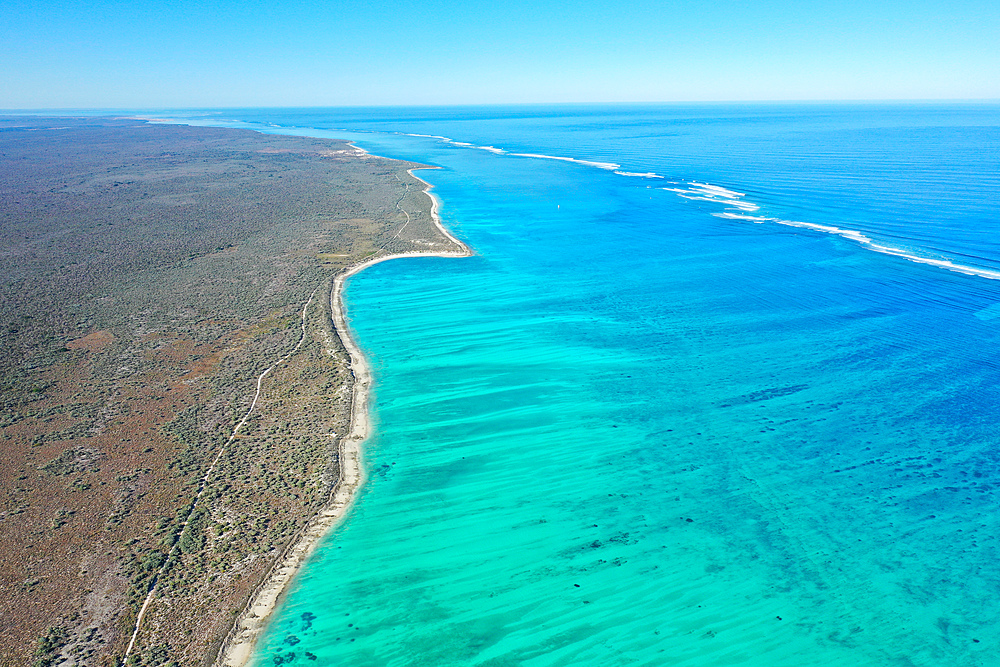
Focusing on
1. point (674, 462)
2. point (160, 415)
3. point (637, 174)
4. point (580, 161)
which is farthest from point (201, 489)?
point (580, 161)

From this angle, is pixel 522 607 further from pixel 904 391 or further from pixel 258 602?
pixel 904 391

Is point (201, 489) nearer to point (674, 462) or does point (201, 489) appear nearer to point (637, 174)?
point (674, 462)

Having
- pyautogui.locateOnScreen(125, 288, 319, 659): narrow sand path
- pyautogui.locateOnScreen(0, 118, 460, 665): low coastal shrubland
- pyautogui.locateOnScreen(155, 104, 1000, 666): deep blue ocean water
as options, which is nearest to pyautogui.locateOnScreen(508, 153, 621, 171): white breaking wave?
pyautogui.locateOnScreen(0, 118, 460, 665): low coastal shrubland

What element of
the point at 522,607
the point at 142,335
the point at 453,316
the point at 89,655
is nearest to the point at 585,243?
the point at 453,316

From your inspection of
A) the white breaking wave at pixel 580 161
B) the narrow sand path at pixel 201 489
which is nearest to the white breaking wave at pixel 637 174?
the white breaking wave at pixel 580 161

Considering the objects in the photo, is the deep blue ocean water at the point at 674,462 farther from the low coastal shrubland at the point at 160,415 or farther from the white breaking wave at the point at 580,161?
the white breaking wave at the point at 580,161

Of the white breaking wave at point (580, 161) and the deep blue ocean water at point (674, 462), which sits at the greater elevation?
the white breaking wave at point (580, 161)

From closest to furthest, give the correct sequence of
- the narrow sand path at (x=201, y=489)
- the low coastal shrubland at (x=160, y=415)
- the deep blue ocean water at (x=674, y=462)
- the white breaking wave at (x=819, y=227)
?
the narrow sand path at (x=201, y=489), the low coastal shrubland at (x=160, y=415), the deep blue ocean water at (x=674, y=462), the white breaking wave at (x=819, y=227)

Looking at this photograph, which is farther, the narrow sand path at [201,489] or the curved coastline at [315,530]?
the narrow sand path at [201,489]

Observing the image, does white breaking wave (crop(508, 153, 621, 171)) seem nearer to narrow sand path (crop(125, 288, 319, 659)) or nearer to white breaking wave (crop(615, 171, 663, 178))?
white breaking wave (crop(615, 171, 663, 178))
